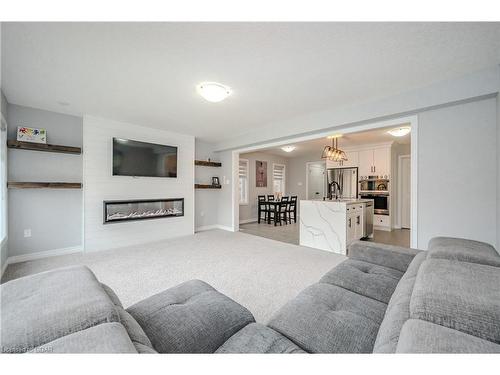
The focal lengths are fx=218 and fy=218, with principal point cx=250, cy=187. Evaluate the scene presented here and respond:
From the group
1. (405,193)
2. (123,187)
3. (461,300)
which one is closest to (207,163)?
(123,187)

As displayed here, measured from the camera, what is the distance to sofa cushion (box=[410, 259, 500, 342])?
2.16ft

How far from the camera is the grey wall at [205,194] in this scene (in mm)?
5633

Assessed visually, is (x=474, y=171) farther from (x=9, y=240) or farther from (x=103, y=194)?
(x=9, y=240)

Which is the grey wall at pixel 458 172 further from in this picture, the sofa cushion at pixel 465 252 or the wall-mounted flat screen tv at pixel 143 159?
the wall-mounted flat screen tv at pixel 143 159

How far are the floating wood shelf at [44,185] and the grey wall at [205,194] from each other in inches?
99.7

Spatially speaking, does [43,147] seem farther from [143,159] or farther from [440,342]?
[440,342]

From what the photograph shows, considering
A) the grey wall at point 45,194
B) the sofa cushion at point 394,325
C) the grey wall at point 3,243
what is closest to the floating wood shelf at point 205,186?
the grey wall at point 45,194

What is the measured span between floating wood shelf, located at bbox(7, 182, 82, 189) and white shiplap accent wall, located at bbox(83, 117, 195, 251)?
0.20 meters

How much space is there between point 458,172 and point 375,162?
11.7ft

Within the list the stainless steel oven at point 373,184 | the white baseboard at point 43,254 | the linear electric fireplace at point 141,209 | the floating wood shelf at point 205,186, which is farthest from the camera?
the stainless steel oven at point 373,184

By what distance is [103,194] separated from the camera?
3895mm

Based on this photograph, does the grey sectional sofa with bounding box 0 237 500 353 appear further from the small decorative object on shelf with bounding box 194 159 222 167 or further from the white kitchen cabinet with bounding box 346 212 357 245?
the small decorative object on shelf with bounding box 194 159 222 167

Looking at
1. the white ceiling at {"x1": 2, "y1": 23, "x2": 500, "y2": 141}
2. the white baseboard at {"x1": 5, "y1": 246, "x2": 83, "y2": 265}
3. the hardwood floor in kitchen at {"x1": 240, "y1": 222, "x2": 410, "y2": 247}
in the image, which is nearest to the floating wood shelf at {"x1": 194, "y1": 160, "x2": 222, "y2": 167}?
the hardwood floor in kitchen at {"x1": 240, "y1": 222, "x2": 410, "y2": 247}
